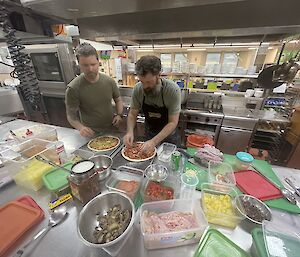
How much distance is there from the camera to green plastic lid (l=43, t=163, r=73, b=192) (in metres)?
0.92

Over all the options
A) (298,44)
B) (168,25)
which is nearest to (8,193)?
(168,25)

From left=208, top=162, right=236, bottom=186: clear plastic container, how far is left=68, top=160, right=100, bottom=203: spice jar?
0.75 metres

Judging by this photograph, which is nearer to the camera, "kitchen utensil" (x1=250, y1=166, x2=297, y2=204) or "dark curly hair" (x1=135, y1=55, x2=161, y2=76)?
"kitchen utensil" (x1=250, y1=166, x2=297, y2=204)

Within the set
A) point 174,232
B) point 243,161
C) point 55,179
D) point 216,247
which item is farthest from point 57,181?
point 243,161

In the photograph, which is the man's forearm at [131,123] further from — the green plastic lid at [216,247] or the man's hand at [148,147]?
the green plastic lid at [216,247]

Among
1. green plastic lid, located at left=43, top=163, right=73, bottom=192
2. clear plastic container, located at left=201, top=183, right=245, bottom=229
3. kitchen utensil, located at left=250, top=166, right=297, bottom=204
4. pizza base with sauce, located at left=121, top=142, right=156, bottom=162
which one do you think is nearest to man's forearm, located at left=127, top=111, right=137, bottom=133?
pizza base with sauce, located at left=121, top=142, right=156, bottom=162

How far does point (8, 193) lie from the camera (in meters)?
0.98

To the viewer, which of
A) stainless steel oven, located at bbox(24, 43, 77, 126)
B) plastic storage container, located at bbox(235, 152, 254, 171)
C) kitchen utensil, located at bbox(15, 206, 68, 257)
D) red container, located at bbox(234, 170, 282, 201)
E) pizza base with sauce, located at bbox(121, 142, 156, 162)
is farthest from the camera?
stainless steel oven, located at bbox(24, 43, 77, 126)

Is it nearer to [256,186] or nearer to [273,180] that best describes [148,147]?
[256,186]

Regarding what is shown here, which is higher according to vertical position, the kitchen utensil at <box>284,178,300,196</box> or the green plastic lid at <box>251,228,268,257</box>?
the green plastic lid at <box>251,228,268,257</box>

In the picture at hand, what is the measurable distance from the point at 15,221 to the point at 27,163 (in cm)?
38

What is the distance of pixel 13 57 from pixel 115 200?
48.1 inches

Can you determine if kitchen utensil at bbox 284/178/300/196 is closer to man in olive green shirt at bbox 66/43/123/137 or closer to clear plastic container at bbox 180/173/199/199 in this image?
clear plastic container at bbox 180/173/199/199

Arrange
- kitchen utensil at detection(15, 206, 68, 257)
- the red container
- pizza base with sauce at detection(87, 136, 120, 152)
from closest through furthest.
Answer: kitchen utensil at detection(15, 206, 68, 257)
the red container
pizza base with sauce at detection(87, 136, 120, 152)
